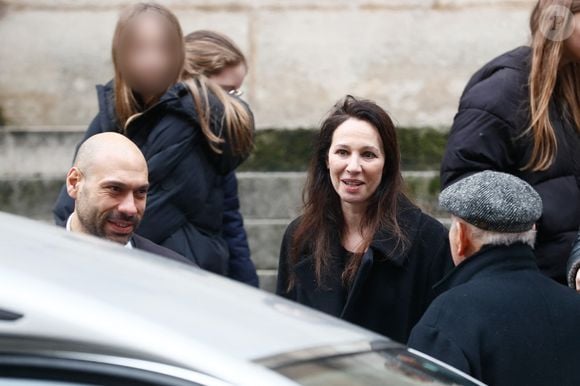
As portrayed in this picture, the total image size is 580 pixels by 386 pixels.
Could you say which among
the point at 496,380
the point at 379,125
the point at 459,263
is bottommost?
the point at 496,380

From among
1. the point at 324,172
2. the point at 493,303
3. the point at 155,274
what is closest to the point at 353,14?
the point at 324,172

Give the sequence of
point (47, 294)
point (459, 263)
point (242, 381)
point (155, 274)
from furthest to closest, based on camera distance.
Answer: point (459, 263) → point (155, 274) → point (47, 294) → point (242, 381)

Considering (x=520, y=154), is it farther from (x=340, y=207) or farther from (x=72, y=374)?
(x=72, y=374)

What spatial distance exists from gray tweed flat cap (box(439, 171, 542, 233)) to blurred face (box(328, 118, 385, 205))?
2.52ft

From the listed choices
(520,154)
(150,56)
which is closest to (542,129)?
(520,154)

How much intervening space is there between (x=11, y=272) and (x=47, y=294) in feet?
0.39

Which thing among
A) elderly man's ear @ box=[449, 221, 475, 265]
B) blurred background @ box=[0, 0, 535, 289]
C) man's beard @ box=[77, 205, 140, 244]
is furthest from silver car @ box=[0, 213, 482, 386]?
blurred background @ box=[0, 0, 535, 289]

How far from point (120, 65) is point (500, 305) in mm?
2083

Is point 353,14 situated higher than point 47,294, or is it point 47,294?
point 353,14

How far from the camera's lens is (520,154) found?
5.11 m

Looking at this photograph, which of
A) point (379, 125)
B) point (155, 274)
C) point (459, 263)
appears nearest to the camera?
point (155, 274)

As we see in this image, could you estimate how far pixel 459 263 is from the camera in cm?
422

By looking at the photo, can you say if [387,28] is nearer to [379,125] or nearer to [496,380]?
[379,125]

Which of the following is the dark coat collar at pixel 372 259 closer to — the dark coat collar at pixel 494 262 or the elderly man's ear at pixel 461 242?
the elderly man's ear at pixel 461 242
